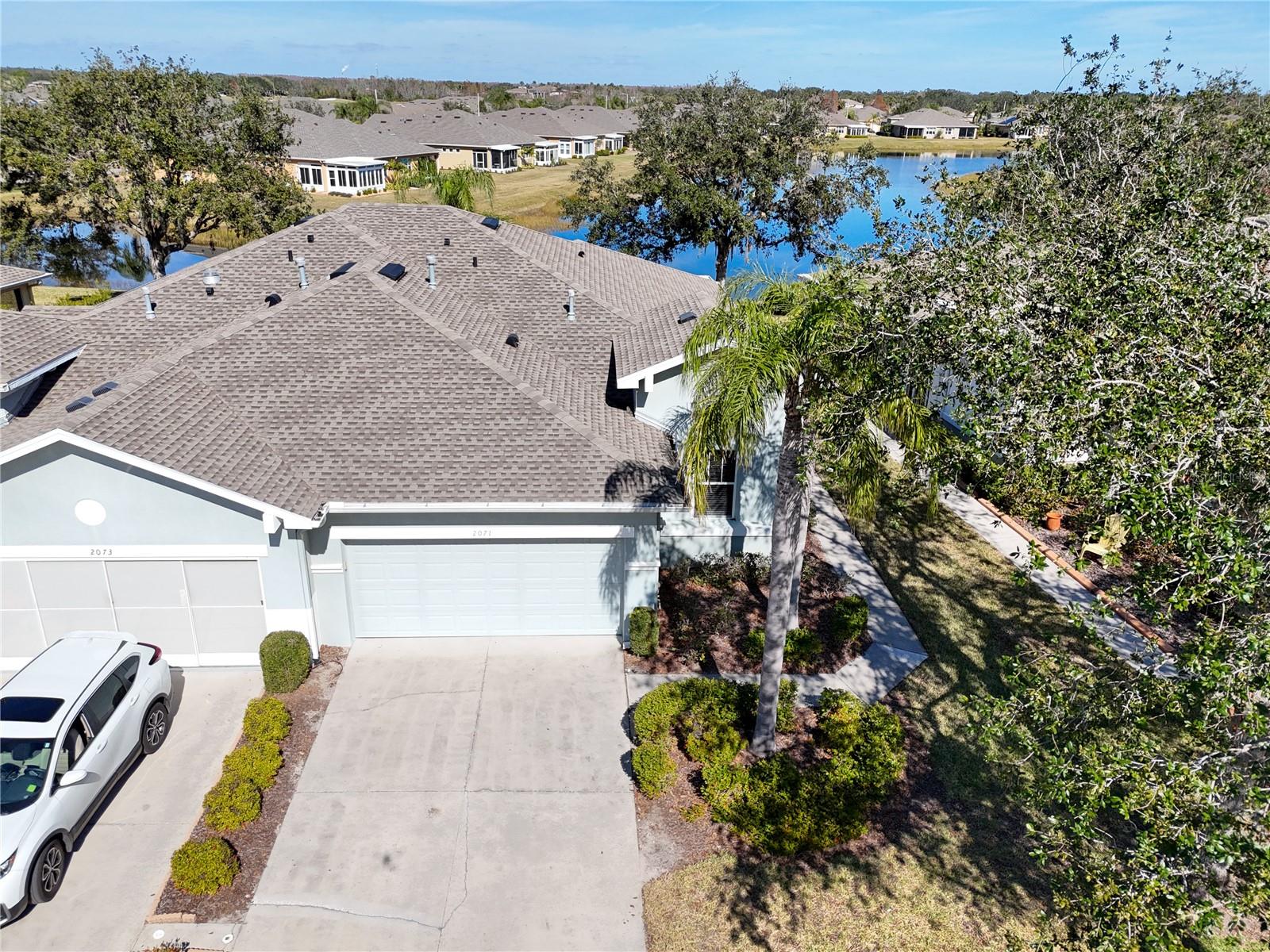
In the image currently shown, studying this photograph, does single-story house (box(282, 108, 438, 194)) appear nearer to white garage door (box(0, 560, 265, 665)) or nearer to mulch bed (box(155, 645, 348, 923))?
white garage door (box(0, 560, 265, 665))

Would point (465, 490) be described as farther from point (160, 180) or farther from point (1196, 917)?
point (160, 180)

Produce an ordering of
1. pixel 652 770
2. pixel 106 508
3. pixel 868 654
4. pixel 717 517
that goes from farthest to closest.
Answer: pixel 717 517 < pixel 868 654 < pixel 106 508 < pixel 652 770

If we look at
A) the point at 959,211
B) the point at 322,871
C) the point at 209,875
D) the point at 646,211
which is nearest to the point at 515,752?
the point at 322,871

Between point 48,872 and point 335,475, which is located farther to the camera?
point 335,475

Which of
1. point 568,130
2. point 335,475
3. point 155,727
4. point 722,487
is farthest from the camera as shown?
point 568,130

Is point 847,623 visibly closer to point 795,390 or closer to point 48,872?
point 795,390

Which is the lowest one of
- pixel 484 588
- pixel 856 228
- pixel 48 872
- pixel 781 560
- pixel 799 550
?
pixel 48 872

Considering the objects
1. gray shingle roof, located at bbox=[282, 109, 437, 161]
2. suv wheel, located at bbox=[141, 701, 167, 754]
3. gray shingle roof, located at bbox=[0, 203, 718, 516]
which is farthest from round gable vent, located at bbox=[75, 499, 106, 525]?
gray shingle roof, located at bbox=[282, 109, 437, 161]

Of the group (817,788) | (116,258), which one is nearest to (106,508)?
(817,788)
